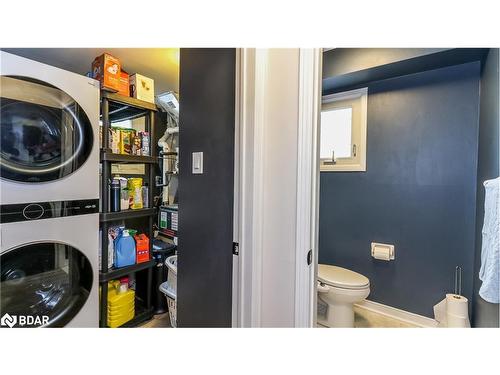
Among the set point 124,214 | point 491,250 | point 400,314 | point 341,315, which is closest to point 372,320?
point 400,314

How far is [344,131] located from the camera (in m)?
2.19

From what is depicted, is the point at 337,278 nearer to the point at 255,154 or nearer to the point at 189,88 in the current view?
the point at 255,154

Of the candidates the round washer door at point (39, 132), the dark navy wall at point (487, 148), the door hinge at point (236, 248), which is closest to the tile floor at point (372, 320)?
the dark navy wall at point (487, 148)

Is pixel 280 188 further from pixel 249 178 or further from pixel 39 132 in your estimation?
pixel 39 132

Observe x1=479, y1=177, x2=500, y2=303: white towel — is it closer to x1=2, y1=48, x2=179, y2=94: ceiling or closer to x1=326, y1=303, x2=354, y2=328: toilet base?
x1=326, y1=303, x2=354, y2=328: toilet base

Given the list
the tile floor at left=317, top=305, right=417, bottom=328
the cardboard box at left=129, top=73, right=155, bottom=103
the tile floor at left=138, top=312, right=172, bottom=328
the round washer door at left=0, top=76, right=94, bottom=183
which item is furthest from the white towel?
the cardboard box at left=129, top=73, right=155, bottom=103

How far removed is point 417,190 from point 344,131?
76 cm

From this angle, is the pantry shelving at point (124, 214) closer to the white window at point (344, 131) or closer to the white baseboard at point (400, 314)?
the white window at point (344, 131)

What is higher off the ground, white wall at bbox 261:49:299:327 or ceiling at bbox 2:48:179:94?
ceiling at bbox 2:48:179:94

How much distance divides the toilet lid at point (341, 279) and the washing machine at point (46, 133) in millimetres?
1589

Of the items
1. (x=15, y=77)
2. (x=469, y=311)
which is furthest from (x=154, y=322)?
(x=469, y=311)

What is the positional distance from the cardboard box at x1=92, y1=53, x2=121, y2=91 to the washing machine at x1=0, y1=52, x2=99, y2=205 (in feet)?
0.59

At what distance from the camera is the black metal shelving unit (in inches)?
59.9

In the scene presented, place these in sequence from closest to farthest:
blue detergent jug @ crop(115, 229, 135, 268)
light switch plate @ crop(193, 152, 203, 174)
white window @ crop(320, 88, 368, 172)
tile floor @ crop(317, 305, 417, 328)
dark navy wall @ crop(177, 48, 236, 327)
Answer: dark navy wall @ crop(177, 48, 236, 327) → light switch plate @ crop(193, 152, 203, 174) → blue detergent jug @ crop(115, 229, 135, 268) → tile floor @ crop(317, 305, 417, 328) → white window @ crop(320, 88, 368, 172)
